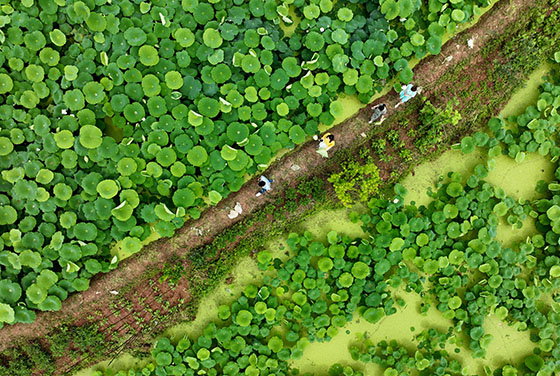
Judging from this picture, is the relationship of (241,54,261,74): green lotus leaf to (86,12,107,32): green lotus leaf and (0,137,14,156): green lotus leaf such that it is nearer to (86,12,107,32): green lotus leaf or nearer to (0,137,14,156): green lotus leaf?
(86,12,107,32): green lotus leaf

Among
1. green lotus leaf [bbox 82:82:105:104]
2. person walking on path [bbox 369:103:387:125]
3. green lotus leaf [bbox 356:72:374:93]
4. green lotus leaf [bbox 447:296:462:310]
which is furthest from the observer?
green lotus leaf [bbox 447:296:462:310]

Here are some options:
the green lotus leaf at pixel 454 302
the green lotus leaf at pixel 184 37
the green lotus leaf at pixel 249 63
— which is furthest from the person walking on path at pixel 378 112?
the green lotus leaf at pixel 454 302

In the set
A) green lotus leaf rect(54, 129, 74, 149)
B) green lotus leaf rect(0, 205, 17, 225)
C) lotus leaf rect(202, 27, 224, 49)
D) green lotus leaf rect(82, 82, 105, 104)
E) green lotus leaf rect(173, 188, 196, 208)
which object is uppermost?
lotus leaf rect(202, 27, 224, 49)

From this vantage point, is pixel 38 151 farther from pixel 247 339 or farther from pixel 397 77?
pixel 397 77

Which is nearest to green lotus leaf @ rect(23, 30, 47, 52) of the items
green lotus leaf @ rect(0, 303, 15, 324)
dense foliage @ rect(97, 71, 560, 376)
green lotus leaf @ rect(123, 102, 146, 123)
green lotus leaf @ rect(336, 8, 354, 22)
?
green lotus leaf @ rect(123, 102, 146, 123)

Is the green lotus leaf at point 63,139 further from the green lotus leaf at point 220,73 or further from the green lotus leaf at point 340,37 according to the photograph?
the green lotus leaf at point 340,37

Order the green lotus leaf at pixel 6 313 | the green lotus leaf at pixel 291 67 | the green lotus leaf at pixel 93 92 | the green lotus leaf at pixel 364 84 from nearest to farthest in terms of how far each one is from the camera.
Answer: the green lotus leaf at pixel 6 313
the green lotus leaf at pixel 93 92
the green lotus leaf at pixel 291 67
the green lotus leaf at pixel 364 84

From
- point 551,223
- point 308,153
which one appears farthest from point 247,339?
point 551,223

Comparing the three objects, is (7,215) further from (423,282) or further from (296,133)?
(423,282)

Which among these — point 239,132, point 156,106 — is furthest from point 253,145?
point 156,106
